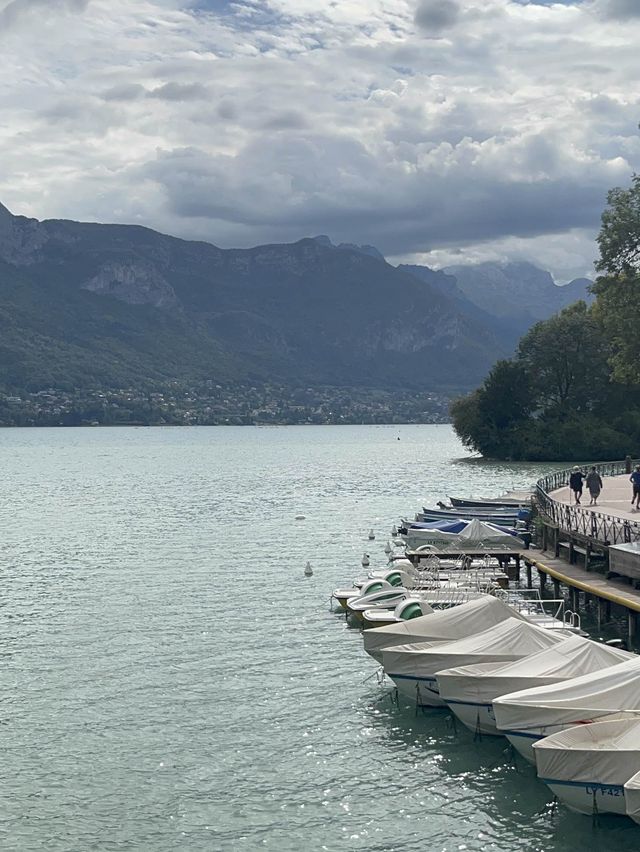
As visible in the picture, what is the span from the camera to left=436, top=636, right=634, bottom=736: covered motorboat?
73.4 ft

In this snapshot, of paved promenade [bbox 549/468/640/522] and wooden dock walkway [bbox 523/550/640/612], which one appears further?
paved promenade [bbox 549/468/640/522]

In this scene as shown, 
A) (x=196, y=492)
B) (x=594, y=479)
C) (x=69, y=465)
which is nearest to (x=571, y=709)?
(x=594, y=479)

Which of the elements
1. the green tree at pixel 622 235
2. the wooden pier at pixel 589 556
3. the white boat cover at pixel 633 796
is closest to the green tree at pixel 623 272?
the green tree at pixel 622 235

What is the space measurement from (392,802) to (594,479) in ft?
111

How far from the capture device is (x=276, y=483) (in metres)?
108

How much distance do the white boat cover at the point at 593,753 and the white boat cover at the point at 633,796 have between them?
0.34 meters

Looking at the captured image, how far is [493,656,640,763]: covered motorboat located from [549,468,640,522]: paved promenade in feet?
79.0

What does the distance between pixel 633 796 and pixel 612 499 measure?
39.6 m

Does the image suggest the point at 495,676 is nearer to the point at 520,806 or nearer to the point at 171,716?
the point at 520,806

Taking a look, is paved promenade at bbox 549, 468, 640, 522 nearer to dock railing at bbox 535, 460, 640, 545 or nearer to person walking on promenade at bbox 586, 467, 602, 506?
person walking on promenade at bbox 586, 467, 602, 506

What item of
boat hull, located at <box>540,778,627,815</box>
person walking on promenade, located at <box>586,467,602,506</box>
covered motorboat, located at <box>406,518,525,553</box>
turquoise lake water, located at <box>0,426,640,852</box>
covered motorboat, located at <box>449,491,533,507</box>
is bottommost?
turquoise lake water, located at <box>0,426,640,852</box>

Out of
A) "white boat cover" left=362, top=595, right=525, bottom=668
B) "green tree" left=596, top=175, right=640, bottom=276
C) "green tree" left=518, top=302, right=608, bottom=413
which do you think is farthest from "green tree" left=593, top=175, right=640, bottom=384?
"green tree" left=518, top=302, right=608, bottom=413

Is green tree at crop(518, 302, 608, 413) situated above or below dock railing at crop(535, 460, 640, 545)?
above

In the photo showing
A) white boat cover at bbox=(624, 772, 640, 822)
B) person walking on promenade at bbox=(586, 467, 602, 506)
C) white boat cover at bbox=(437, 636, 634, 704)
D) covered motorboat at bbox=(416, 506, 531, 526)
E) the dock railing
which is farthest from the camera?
covered motorboat at bbox=(416, 506, 531, 526)
